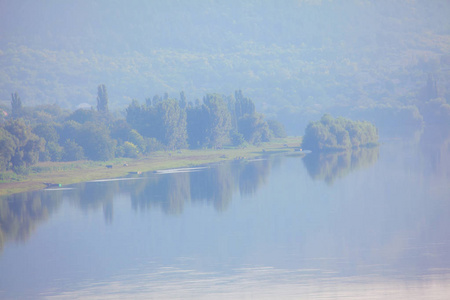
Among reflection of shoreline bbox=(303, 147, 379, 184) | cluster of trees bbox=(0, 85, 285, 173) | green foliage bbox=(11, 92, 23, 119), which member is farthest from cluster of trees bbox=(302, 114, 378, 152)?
green foliage bbox=(11, 92, 23, 119)

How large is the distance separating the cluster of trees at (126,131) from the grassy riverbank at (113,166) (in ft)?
5.38

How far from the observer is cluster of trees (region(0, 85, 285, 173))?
62.8 m

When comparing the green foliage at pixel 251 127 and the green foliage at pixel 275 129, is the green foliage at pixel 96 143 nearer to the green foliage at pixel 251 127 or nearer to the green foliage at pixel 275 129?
the green foliage at pixel 251 127

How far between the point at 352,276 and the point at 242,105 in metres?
84.4

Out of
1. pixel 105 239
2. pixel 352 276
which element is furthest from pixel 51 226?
pixel 352 276

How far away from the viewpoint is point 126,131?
85.9 meters

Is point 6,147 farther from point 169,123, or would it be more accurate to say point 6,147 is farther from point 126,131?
point 169,123

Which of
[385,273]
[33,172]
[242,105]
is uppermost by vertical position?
[242,105]

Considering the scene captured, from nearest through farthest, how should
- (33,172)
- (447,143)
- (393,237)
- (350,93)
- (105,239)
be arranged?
Result: (393,237), (105,239), (33,172), (447,143), (350,93)

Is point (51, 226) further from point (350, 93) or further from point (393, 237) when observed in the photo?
point (350, 93)

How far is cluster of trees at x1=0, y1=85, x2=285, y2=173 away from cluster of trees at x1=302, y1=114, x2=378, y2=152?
1272 centimetres

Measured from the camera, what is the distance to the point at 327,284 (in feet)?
86.5

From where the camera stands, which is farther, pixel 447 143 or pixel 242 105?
pixel 242 105

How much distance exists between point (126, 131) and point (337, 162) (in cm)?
3076
